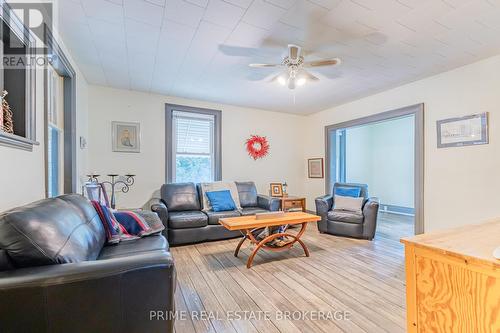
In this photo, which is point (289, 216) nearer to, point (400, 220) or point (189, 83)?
→ point (189, 83)

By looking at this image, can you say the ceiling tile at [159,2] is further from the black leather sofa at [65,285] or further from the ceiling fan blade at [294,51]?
the black leather sofa at [65,285]

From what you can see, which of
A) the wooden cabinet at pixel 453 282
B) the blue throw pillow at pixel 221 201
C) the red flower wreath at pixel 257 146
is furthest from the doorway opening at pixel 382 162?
the wooden cabinet at pixel 453 282

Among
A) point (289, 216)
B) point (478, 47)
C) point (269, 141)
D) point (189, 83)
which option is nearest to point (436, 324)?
point (289, 216)

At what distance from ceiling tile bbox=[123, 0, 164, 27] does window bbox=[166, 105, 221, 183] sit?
2.28 metres

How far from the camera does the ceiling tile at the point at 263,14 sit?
6.33ft

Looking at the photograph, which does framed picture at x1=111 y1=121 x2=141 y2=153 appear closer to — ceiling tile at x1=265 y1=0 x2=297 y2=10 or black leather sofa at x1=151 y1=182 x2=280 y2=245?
black leather sofa at x1=151 y1=182 x2=280 y2=245

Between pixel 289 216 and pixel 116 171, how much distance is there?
2933 mm

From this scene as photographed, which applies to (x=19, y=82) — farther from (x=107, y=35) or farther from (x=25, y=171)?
(x=107, y=35)

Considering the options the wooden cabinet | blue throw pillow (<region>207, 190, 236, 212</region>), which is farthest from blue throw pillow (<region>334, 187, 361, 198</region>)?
the wooden cabinet

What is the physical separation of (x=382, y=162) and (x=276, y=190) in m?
3.22

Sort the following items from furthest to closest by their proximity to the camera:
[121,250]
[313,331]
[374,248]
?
[374,248] → [121,250] → [313,331]

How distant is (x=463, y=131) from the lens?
120 inches

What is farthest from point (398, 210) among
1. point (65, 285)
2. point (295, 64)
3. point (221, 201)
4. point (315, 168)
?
point (65, 285)

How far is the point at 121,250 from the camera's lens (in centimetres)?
197
